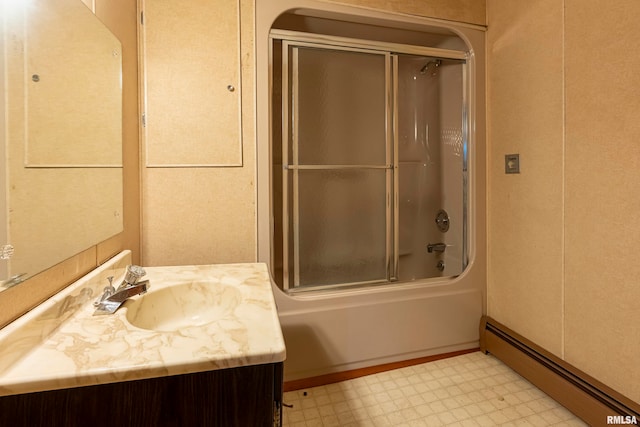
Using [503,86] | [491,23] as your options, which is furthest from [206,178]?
[491,23]

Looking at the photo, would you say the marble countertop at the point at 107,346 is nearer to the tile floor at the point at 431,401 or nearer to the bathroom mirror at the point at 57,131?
the bathroom mirror at the point at 57,131

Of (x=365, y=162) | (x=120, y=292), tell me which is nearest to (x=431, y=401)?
(x=365, y=162)

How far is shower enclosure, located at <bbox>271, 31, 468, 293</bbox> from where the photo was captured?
1720mm

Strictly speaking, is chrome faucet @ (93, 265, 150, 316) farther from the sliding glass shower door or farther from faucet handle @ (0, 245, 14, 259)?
the sliding glass shower door

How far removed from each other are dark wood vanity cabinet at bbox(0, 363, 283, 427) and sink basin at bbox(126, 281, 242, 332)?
1.16ft

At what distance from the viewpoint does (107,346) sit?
0.67 meters

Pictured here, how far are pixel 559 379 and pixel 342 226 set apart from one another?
4.41 feet

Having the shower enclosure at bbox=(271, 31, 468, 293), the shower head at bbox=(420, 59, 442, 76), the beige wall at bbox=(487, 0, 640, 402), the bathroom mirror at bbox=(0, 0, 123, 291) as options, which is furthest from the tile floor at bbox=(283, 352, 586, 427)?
the shower head at bbox=(420, 59, 442, 76)

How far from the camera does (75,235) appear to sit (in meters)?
0.89

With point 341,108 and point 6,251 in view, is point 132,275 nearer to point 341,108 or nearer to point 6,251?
point 6,251

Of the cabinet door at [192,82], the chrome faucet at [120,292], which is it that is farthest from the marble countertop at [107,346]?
the cabinet door at [192,82]

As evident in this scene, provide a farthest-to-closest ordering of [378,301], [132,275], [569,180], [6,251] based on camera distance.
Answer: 1. [378,301]
2. [569,180]
3. [132,275]
4. [6,251]

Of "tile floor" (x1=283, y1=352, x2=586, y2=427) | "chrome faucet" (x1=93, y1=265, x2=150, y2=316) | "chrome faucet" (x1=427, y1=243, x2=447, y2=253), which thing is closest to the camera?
"chrome faucet" (x1=93, y1=265, x2=150, y2=316)

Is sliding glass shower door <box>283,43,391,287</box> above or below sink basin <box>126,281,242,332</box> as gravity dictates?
above
